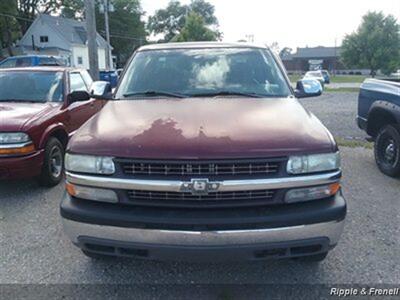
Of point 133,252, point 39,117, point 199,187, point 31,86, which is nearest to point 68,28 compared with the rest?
point 31,86

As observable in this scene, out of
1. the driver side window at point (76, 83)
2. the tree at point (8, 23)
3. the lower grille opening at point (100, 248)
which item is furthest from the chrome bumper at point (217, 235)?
the tree at point (8, 23)

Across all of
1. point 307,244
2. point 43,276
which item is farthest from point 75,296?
point 307,244

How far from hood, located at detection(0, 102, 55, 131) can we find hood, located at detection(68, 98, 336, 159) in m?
1.86

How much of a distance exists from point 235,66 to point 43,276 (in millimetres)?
2693

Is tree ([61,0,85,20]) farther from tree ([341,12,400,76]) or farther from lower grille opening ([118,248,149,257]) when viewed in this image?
lower grille opening ([118,248,149,257])

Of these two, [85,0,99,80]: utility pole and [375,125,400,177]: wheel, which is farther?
Answer: [85,0,99,80]: utility pole

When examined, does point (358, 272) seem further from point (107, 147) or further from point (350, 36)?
point (350, 36)

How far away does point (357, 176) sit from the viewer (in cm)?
568

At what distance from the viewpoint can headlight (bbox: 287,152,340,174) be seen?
2579mm

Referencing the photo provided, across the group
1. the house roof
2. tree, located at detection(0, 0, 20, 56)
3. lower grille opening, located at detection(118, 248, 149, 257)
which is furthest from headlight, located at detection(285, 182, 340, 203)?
the house roof

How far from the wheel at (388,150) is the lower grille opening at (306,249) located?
3.44 meters

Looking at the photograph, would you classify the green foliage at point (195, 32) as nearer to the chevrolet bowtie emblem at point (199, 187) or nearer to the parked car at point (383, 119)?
the parked car at point (383, 119)

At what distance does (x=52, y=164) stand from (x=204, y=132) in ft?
10.6

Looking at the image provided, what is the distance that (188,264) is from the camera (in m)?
3.29
